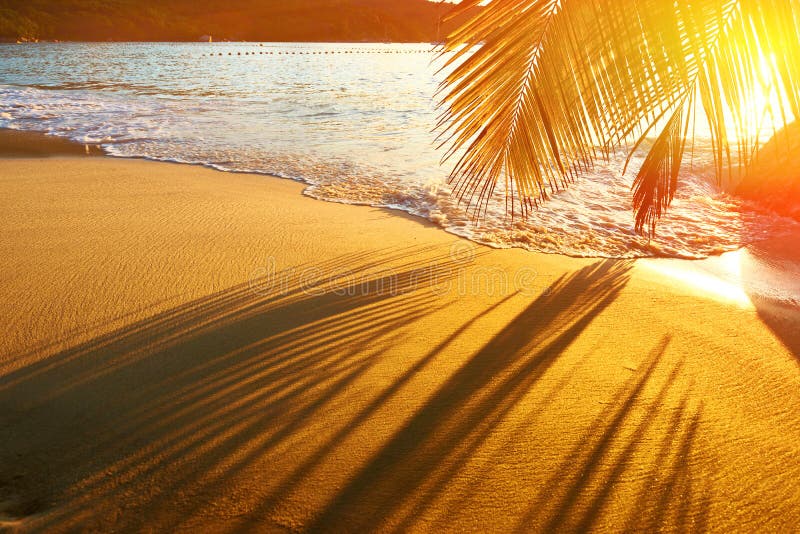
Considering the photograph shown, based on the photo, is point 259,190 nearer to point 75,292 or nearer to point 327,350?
point 75,292

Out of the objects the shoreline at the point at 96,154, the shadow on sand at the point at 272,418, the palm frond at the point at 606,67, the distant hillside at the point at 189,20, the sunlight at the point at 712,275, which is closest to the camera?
the palm frond at the point at 606,67

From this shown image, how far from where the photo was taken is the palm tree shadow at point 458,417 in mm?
1708

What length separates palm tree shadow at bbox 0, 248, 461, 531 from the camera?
1.74 meters

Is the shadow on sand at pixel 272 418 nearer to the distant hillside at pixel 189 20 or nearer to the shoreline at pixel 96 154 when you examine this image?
the shoreline at pixel 96 154

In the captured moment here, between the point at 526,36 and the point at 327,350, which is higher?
the point at 526,36

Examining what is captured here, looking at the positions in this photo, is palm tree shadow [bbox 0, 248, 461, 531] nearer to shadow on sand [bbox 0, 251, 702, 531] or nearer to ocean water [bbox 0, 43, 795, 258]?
shadow on sand [bbox 0, 251, 702, 531]

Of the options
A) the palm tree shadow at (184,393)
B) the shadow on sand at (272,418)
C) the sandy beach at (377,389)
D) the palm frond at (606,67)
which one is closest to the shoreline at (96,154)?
the sandy beach at (377,389)

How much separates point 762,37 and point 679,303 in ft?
6.39

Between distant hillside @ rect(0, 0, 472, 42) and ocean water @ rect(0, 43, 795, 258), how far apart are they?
56.9 metres

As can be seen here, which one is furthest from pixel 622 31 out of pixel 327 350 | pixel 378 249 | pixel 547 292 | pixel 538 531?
pixel 378 249

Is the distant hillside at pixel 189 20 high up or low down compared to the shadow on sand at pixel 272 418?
up

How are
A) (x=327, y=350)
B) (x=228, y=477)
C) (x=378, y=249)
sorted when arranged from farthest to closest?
(x=378, y=249), (x=327, y=350), (x=228, y=477)

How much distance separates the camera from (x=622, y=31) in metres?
1.52

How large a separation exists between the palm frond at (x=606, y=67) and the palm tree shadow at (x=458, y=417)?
0.94m
